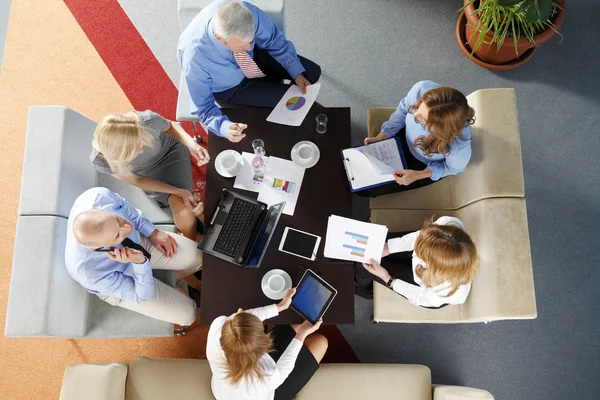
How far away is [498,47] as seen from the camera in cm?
284

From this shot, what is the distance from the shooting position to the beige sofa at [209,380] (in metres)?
2.29

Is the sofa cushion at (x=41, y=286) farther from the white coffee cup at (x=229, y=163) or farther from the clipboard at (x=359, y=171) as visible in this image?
the clipboard at (x=359, y=171)

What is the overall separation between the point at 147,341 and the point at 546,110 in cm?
311

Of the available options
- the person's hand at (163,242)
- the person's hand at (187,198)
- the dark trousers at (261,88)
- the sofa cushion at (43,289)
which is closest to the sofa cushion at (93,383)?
the sofa cushion at (43,289)

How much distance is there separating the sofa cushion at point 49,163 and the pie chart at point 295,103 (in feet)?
3.62

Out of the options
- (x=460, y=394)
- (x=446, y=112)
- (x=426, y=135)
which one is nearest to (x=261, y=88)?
(x=426, y=135)

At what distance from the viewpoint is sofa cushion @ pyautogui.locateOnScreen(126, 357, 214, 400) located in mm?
2295

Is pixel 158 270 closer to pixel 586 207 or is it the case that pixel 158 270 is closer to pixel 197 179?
pixel 197 179

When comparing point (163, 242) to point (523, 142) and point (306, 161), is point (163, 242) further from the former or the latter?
point (523, 142)

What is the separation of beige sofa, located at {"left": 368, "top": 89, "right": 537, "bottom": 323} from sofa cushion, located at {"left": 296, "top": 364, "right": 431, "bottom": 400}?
0.27m

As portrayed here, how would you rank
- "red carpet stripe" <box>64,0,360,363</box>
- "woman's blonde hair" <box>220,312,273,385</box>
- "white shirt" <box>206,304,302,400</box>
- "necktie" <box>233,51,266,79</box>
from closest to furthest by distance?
"woman's blonde hair" <box>220,312,273,385</box>, "white shirt" <box>206,304,302,400</box>, "necktie" <box>233,51,266,79</box>, "red carpet stripe" <box>64,0,360,363</box>

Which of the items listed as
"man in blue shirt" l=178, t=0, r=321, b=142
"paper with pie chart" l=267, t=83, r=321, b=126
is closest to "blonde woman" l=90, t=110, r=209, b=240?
"man in blue shirt" l=178, t=0, r=321, b=142

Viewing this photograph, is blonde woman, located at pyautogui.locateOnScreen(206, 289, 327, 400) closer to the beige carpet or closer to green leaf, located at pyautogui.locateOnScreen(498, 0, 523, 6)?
the beige carpet

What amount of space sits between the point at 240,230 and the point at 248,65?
3.26 feet
